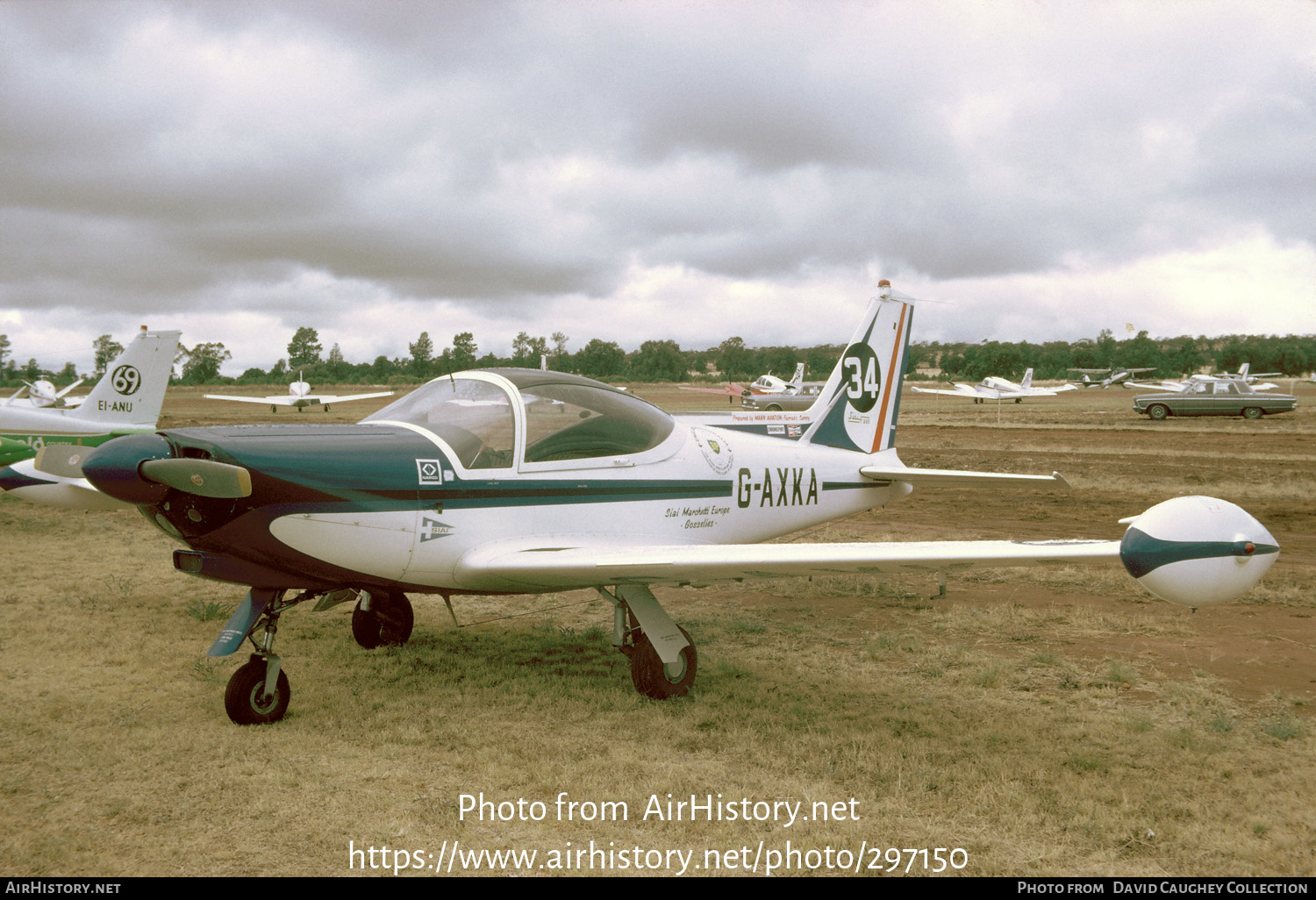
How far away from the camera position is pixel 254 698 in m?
4.92

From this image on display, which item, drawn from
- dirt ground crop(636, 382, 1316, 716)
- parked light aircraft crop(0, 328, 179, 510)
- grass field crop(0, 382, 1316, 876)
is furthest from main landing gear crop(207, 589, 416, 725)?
parked light aircraft crop(0, 328, 179, 510)

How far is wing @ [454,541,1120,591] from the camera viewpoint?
405 cm

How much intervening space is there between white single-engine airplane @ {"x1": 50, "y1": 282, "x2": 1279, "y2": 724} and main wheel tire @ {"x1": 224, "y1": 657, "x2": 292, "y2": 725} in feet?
0.04

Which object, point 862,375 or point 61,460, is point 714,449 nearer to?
point 862,375

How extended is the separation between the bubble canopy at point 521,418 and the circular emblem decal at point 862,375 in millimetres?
2911

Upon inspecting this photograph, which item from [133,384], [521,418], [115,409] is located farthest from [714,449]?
[115,409]

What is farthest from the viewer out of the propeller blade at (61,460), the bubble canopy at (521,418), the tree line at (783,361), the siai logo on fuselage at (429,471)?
the tree line at (783,361)

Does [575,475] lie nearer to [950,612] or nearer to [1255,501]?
[950,612]

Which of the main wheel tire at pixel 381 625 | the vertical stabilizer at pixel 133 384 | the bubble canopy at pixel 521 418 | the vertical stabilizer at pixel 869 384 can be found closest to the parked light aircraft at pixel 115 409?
the vertical stabilizer at pixel 133 384

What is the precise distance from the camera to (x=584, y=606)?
8.27 metres

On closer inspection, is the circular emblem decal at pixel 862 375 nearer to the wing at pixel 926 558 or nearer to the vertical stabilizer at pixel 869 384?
the vertical stabilizer at pixel 869 384

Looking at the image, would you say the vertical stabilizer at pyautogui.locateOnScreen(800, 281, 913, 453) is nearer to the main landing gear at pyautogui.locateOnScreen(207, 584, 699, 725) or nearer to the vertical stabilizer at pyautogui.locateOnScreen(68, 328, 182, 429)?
the main landing gear at pyautogui.locateOnScreen(207, 584, 699, 725)

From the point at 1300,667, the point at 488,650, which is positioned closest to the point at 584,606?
the point at 488,650

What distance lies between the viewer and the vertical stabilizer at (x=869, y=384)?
807cm
